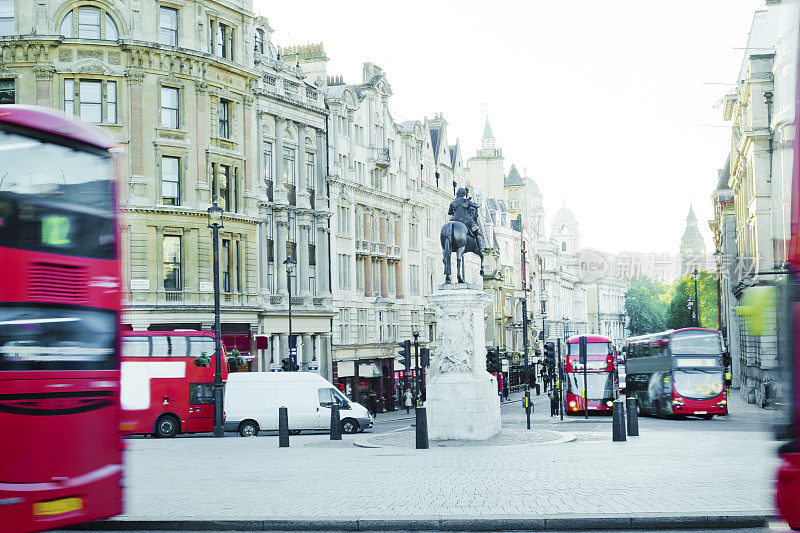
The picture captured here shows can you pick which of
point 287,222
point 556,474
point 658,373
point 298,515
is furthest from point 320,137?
point 298,515

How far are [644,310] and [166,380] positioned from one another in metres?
144

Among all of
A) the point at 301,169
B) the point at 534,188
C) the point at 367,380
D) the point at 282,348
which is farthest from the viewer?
the point at 534,188

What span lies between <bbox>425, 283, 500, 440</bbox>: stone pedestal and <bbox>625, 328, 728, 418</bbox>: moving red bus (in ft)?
46.0

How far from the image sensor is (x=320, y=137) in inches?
2264

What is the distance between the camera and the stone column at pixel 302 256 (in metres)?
54.2

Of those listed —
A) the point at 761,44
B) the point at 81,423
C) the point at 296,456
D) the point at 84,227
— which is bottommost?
the point at 296,456

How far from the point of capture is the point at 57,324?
11.4 metres

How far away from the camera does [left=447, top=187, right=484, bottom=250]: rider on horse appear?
3048 centimetres

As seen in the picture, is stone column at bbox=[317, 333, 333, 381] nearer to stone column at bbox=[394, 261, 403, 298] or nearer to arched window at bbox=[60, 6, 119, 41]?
stone column at bbox=[394, 261, 403, 298]

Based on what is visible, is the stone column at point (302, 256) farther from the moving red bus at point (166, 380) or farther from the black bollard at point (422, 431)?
the black bollard at point (422, 431)

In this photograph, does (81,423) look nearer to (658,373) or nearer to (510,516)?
(510,516)

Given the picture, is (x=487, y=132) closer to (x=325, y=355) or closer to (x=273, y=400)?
(x=325, y=355)

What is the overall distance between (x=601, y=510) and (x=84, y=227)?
284 inches

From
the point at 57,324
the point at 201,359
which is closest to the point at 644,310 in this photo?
the point at 201,359
